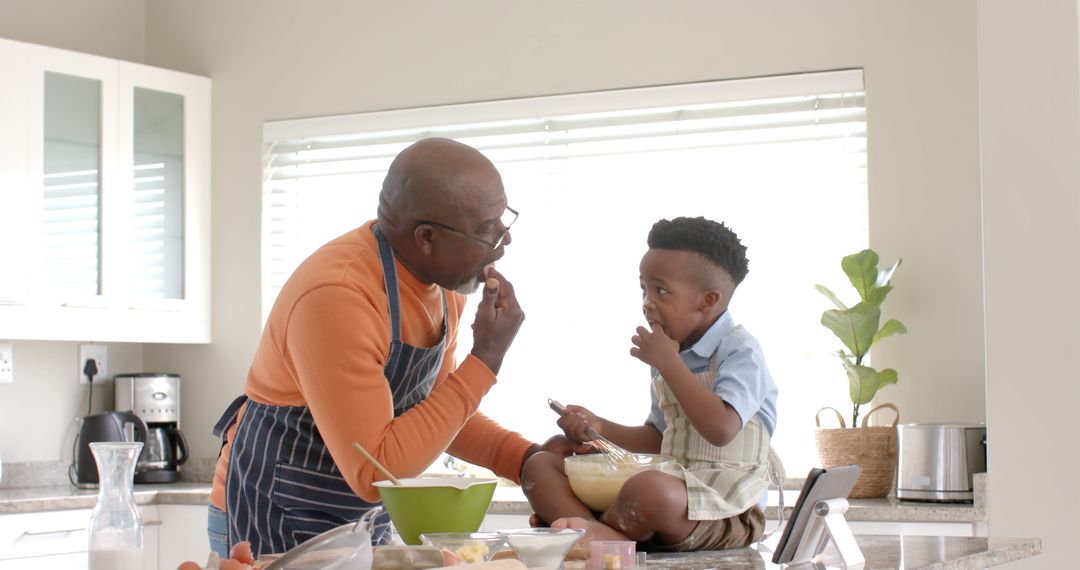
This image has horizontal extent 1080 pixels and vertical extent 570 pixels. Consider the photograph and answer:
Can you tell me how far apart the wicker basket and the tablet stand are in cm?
177

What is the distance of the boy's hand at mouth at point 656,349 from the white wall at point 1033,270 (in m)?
1.34

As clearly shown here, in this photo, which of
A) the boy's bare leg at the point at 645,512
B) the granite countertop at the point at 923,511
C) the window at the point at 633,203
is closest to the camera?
the boy's bare leg at the point at 645,512

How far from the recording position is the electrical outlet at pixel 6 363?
407 centimetres

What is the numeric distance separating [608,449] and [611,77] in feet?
7.51

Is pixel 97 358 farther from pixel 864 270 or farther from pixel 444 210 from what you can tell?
pixel 444 210

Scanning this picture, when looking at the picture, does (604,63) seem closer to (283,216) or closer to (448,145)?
(283,216)

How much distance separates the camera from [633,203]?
3885 mm

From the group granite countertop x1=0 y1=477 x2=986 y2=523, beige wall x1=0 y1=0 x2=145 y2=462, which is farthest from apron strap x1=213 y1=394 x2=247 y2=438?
beige wall x1=0 y1=0 x2=145 y2=462

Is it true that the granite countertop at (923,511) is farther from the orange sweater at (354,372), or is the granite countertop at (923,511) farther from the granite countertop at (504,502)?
the orange sweater at (354,372)

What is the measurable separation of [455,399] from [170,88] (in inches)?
117

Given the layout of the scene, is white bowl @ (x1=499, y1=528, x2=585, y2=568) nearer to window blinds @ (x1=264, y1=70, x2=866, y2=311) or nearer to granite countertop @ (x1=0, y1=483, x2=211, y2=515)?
granite countertop @ (x1=0, y1=483, x2=211, y2=515)

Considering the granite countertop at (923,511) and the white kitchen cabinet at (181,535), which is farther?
the white kitchen cabinet at (181,535)

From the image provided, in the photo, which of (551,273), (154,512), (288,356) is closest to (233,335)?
(154,512)

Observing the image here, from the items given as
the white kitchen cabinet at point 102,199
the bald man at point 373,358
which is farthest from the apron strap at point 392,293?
the white kitchen cabinet at point 102,199
